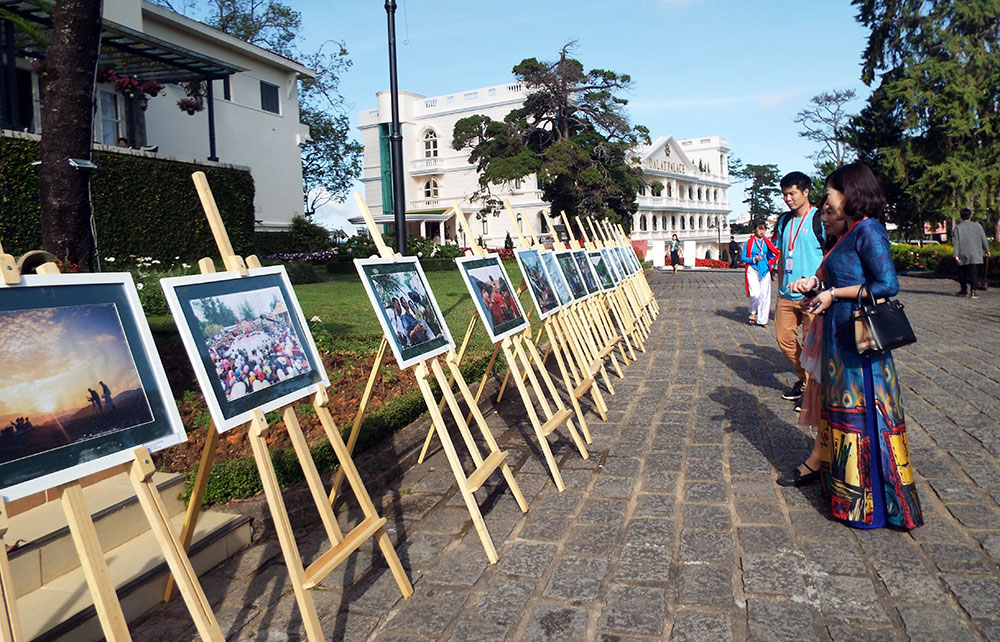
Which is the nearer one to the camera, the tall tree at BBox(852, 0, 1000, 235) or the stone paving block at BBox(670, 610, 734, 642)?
the stone paving block at BBox(670, 610, 734, 642)

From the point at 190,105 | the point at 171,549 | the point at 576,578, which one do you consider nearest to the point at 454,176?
the point at 190,105

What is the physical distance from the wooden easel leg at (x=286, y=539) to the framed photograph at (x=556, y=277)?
13.8 ft

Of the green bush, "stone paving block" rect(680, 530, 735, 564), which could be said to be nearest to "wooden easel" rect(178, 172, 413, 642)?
"stone paving block" rect(680, 530, 735, 564)

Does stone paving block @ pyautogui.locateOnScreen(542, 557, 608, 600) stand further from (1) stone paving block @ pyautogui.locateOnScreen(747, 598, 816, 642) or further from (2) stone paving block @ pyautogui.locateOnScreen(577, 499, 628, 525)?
(1) stone paving block @ pyautogui.locateOnScreen(747, 598, 816, 642)

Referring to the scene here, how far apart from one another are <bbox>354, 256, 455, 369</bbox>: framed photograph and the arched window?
57.6 metres

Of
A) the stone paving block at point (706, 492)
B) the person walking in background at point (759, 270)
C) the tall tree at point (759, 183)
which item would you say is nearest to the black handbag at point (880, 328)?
the stone paving block at point (706, 492)

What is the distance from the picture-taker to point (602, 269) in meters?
10.1

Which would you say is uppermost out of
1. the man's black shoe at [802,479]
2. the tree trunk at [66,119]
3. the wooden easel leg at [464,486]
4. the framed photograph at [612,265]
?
the tree trunk at [66,119]

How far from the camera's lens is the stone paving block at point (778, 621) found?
2.98 m

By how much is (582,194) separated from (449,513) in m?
29.8

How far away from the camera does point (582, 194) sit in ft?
109

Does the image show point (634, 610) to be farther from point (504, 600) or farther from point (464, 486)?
point (464, 486)

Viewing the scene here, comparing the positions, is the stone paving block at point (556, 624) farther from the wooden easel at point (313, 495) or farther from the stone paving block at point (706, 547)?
the stone paving block at point (706, 547)

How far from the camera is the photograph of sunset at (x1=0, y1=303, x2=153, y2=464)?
2.32 metres
